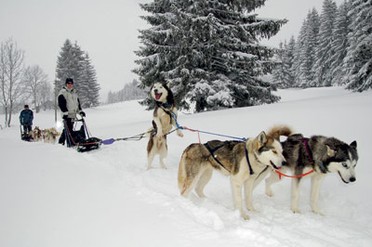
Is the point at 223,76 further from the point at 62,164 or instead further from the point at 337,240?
the point at 337,240

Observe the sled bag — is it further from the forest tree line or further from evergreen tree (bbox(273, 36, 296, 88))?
evergreen tree (bbox(273, 36, 296, 88))

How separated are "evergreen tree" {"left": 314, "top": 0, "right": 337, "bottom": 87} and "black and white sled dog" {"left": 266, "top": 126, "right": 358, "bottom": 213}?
41.1m

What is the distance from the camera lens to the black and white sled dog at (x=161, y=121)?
6.27 meters

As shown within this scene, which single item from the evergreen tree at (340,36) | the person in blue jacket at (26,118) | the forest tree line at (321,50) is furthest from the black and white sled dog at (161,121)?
the evergreen tree at (340,36)

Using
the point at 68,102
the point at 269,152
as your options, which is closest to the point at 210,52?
the point at 68,102

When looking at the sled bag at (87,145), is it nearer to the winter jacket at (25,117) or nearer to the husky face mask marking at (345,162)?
the husky face mask marking at (345,162)

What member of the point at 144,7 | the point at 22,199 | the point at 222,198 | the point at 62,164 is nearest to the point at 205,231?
the point at 222,198

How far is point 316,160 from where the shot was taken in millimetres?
4059

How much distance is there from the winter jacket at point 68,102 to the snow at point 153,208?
1.83 m

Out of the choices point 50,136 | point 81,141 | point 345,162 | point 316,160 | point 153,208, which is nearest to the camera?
point 153,208

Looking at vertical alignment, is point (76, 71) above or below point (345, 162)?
above

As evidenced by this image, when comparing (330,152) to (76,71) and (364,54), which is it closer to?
(364,54)

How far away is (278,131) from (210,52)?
31.2 feet

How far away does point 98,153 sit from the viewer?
778cm
